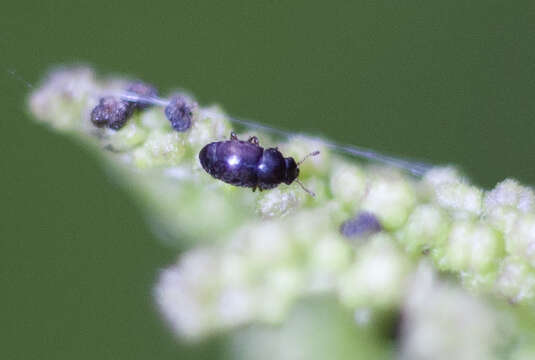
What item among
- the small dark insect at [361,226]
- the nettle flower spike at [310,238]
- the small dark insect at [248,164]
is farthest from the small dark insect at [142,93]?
the small dark insect at [361,226]

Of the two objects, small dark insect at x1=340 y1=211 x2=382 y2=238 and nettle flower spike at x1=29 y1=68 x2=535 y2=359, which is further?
small dark insect at x1=340 y1=211 x2=382 y2=238

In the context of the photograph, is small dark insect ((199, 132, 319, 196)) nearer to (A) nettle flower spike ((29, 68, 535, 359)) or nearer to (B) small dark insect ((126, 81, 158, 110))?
(A) nettle flower spike ((29, 68, 535, 359))

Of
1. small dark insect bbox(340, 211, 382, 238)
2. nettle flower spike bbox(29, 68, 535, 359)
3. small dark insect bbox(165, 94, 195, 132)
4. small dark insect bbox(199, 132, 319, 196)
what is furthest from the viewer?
small dark insect bbox(199, 132, 319, 196)

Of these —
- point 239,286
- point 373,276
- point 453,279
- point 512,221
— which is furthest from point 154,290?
point 512,221

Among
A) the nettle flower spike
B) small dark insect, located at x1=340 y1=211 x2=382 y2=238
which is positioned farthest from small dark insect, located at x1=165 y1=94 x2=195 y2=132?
small dark insect, located at x1=340 y1=211 x2=382 y2=238

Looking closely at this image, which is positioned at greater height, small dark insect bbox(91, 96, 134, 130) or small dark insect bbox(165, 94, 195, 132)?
small dark insect bbox(165, 94, 195, 132)

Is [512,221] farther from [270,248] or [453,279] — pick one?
[270,248]

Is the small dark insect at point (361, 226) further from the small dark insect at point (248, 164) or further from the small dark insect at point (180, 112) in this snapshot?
the small dark insect at point (180, 112)

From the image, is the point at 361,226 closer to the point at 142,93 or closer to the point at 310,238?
the point at 310,238
